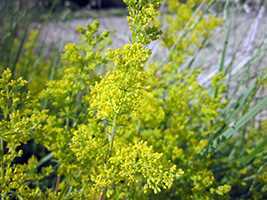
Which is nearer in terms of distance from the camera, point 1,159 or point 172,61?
point 1,159

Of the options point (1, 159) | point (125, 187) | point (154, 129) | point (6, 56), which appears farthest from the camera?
point (6, 56)

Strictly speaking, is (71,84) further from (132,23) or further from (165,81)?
(165,81)

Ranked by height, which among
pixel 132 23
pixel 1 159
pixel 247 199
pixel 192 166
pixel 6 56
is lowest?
pixel 247 199

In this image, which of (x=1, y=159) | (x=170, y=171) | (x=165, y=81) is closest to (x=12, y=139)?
(x=1, y=159)

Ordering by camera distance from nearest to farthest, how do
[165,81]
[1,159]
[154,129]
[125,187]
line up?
[1,159], [125,187], [154,129], [165,81]

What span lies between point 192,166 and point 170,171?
0.45m

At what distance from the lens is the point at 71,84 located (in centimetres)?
128

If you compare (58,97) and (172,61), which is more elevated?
(58,97)

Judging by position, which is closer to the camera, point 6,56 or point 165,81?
point 165,81

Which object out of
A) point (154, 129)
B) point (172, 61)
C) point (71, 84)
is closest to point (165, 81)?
point (172, 61)

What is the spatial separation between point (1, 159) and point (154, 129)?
0.61m

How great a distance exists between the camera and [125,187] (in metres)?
1.22

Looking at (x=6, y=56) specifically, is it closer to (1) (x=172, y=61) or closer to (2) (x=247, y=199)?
(1) (x=172, y=61)

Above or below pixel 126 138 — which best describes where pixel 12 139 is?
above
